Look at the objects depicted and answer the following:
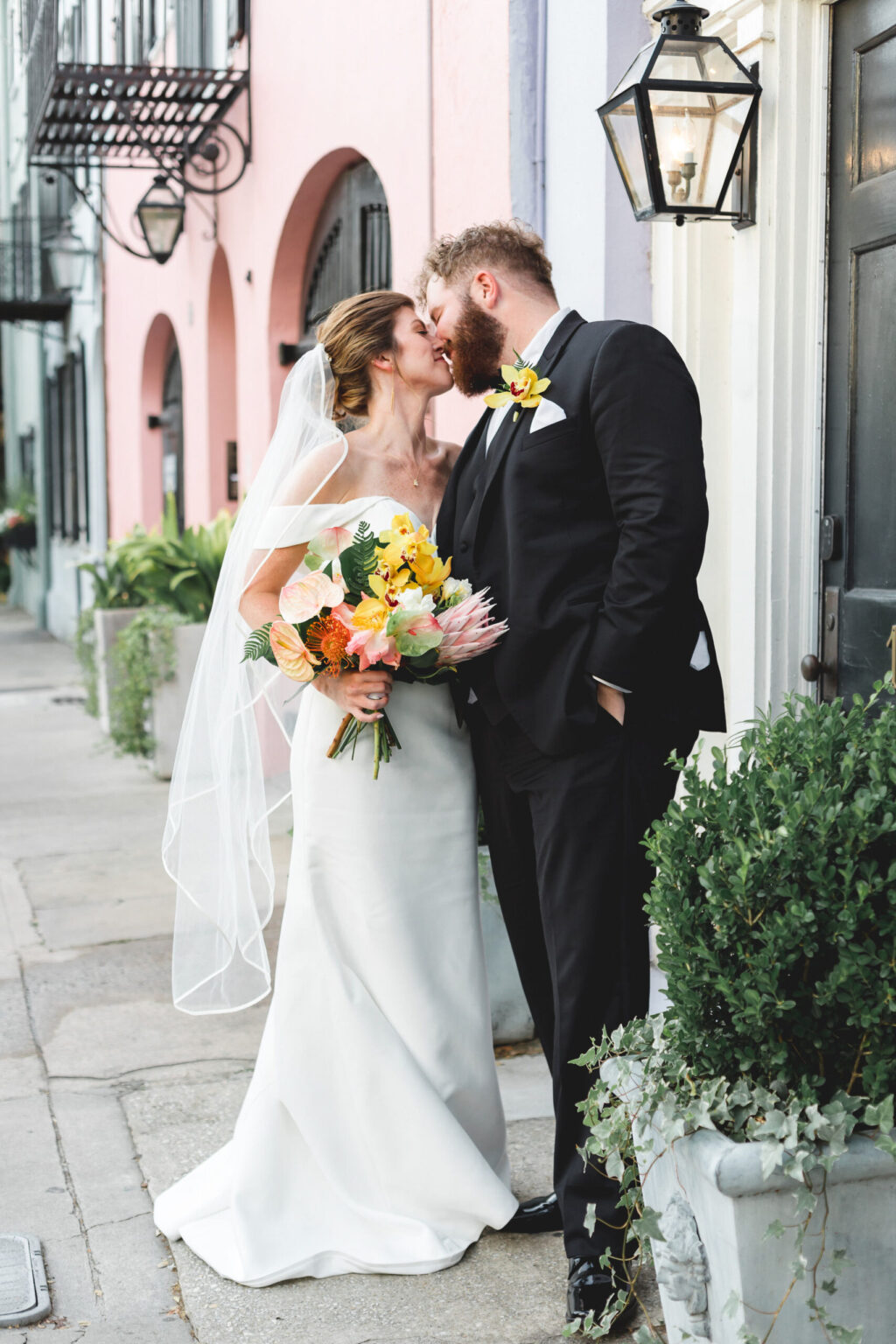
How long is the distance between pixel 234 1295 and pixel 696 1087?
1.17 m

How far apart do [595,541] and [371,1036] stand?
3.79ft

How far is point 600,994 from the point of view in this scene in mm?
2746

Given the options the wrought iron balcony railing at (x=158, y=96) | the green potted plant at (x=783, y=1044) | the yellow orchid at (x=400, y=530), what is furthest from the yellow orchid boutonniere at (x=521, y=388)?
the wrought iron balcony railing at (x=158, y=96)

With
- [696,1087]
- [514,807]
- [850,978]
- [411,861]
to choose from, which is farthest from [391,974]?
[850,978]

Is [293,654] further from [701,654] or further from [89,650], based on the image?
[89,650]

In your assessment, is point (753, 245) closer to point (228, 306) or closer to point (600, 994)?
point (600, 994)

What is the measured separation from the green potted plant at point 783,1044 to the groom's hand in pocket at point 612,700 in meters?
0.42

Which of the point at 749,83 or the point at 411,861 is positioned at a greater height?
the point at 749,83

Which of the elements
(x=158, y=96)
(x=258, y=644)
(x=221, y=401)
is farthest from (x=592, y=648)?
(x=221, y=401)

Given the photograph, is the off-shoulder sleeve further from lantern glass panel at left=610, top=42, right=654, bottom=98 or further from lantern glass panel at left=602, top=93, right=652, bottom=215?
lantern glass panel at left=610, top=42, right=654, bottom=98

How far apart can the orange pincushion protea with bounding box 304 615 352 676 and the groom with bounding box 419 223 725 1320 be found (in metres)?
0.29

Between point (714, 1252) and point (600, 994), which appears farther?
point (600, 994)

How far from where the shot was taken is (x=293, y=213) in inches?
315

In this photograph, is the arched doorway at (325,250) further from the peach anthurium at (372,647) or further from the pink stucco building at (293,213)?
the peach anthurium at (372,647)
